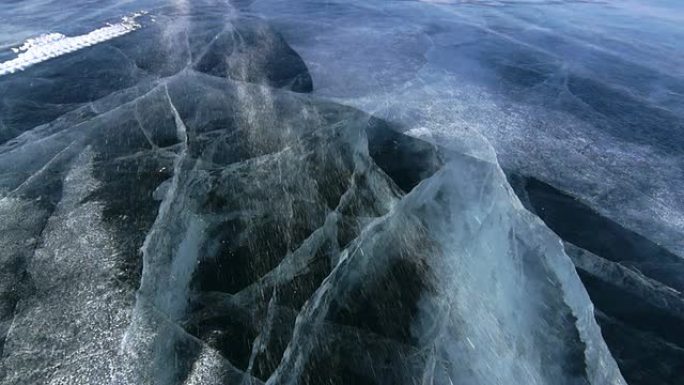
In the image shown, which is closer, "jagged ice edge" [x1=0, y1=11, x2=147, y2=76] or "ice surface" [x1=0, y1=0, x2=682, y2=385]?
"ice surface" [x1=0, y1=0, x2=682, y2=385]

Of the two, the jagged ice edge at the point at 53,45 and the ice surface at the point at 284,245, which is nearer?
the ice surface at the point at 284,245

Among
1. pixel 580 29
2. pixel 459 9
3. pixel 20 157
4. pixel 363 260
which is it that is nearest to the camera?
pixel 363 260

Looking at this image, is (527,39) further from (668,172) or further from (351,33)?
(668,172)

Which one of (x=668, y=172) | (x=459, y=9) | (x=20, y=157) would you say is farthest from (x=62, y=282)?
(x=459, y=9)

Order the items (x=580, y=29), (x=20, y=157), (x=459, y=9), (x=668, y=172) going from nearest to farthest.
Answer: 1. (x=20, y=157)
2. (x=668, y=172)
3. (x=580, y=29)
4. (x=459, y=9)

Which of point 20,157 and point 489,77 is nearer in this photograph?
point 20,157

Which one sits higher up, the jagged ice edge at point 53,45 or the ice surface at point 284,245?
the jagged ice edge at point 53,45

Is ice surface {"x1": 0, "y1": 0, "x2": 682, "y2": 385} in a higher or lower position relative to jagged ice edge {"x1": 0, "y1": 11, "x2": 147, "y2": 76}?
lower

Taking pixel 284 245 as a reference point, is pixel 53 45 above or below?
above
